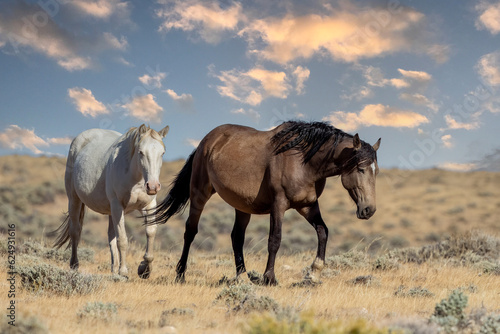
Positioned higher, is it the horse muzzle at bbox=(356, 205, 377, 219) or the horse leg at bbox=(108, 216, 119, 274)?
the horse muzzle at bbox=(356, 205, 377, 219)

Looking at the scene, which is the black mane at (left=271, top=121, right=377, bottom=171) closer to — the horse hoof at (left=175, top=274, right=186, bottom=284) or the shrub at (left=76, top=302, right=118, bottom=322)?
the horse hoof at (left=175, top=274, right=186, bottom=284)

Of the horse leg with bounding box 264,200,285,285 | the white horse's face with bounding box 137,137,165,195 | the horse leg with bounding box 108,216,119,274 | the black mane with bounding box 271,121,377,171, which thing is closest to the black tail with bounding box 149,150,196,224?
the horse leg with bounding box 108,216,119,274

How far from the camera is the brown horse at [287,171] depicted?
21.8 ft

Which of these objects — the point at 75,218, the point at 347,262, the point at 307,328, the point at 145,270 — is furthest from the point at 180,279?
the point at 307,328

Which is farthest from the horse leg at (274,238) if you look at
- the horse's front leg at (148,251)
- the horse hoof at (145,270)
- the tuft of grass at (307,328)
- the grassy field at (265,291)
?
the tuft of grass at (307,328)

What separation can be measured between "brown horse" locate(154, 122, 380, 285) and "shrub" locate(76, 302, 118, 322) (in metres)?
2.72

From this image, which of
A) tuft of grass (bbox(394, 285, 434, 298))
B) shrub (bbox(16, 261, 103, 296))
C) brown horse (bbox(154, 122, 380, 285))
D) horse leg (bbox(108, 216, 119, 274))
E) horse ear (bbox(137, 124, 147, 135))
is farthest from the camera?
horse leg (bbox(108, 216, 119, 274))

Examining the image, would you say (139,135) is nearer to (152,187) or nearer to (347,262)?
(152,187)

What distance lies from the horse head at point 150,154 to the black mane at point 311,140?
178 centimetres

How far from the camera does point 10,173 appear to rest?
40.2 m

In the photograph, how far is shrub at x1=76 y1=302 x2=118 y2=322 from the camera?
171 inches

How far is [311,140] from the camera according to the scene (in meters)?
7.06

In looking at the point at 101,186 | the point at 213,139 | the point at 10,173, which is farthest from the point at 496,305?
the point at 10,173

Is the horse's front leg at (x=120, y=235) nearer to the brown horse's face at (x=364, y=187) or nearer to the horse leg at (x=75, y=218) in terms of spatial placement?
the horse leg at (x=75, y=218)
